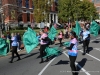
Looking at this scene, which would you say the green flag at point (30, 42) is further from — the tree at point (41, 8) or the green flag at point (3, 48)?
the tree at point (41, 8)

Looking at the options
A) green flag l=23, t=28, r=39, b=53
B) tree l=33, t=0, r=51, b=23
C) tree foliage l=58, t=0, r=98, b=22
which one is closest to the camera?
green flag l=23, t=28, r=39, b=53

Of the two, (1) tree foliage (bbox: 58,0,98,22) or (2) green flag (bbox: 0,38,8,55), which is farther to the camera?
(1) tree foliage (bbox: 58,0,98,22)

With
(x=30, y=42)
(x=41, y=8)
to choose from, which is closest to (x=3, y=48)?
(x=30, y=42)

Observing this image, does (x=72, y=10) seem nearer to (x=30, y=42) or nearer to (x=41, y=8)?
(x=41, y=8)

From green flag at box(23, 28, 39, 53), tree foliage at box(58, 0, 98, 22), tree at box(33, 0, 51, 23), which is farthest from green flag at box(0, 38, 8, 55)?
tree foliage at box(58, 0, 98, 22)

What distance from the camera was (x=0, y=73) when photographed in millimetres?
8820

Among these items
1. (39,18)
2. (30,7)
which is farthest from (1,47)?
(30,7)

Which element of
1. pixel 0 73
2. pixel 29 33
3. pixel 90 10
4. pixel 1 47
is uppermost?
pixel 90 10

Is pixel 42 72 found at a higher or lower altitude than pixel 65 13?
lower

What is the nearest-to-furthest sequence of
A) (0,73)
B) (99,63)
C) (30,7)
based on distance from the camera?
1. (0,73)
2. (99,63)
3. (30,7)

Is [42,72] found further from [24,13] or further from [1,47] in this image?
[24,13]

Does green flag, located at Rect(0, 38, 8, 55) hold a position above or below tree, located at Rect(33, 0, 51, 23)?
below

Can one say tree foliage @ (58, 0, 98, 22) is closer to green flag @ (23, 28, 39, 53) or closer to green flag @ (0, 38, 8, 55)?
green flag @ (23, 28, 39, 53)

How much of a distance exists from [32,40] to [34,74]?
3.84 m
